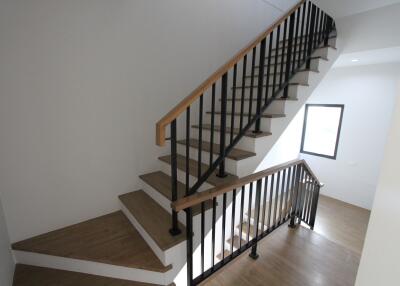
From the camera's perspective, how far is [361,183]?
4.35 metres

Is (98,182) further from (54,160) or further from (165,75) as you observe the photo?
(165,75)

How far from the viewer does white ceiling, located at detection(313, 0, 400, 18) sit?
242cm

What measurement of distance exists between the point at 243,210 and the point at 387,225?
1687mm

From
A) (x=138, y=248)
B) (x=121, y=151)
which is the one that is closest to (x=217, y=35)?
(x=121, y=151)

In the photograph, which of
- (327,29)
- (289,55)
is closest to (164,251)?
(289,55)

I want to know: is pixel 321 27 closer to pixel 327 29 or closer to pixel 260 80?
pixel 327 29

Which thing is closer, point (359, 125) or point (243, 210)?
point (243, 210)

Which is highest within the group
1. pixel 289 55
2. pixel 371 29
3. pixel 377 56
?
pixel 371 29

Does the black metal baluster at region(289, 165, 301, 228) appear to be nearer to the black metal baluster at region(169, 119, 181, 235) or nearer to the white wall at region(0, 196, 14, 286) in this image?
the black metal baluster at region(169, 119, 181, 235)

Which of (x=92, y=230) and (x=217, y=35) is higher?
(x=217, y=35)

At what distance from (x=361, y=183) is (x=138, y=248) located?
4901 mm

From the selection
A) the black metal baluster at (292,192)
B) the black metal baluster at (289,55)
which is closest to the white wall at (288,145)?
the black metal baluster at (292,192)

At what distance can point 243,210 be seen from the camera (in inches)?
82.6

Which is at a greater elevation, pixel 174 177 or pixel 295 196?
pixel 174 177
